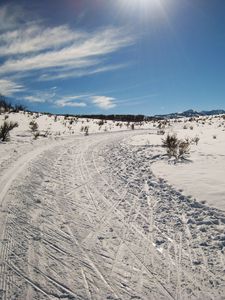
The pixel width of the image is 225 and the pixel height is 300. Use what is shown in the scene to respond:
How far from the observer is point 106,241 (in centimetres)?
463

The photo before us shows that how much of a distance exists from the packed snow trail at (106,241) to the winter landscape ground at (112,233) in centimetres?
1

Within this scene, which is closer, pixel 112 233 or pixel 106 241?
pixel 106 241

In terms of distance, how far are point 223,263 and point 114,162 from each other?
24.7 feet

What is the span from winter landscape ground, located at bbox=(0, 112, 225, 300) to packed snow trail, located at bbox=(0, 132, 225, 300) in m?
0.01

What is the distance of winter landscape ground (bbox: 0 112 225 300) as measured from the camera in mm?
3514

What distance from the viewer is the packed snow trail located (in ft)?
11.4

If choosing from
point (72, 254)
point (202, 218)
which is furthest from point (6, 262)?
point (202, 218)

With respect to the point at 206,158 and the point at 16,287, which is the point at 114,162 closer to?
the point at 206,158

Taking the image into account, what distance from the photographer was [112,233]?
4914mm

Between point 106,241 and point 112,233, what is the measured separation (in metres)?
0.30

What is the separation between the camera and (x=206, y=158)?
10828 millimetres

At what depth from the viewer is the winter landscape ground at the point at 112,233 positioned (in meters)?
3.51

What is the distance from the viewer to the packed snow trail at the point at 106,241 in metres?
3.49

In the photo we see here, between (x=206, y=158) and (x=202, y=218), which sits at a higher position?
(x=206, y=158)
